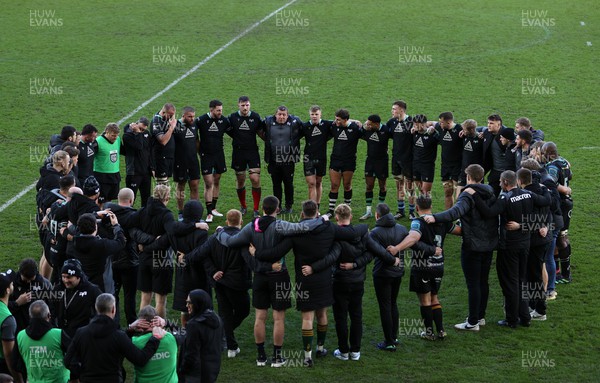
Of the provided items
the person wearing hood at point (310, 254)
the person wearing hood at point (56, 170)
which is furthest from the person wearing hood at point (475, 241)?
the person wearing hood at point (56, 170)

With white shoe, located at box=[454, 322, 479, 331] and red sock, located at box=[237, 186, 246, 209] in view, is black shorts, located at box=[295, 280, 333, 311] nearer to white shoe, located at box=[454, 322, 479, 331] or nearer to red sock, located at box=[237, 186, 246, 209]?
white shoe, located at box=[454, 322, 479, 331]

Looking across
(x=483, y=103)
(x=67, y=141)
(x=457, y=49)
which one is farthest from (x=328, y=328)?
(x=457, y=49)

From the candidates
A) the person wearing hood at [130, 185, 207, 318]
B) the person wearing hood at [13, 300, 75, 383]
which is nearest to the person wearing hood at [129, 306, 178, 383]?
the person wearing hood at [13, 300, 75, 383]

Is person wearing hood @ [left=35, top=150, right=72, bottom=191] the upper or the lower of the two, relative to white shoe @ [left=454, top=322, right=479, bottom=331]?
upper

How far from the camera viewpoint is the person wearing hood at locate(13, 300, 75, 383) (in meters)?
9.48

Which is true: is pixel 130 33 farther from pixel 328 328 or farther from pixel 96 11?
pixel 328 328

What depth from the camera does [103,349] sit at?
361 inches

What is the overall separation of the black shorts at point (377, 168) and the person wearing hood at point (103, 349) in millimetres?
8659

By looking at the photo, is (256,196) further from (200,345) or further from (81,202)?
(200,345)

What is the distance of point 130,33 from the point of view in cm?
3116

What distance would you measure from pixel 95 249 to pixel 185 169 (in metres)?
5.74

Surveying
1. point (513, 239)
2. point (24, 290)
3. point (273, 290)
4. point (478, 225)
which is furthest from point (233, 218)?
point (513, 239)

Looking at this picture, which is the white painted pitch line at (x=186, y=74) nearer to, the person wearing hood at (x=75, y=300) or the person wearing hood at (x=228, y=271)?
the person wearing hood at (x=228, y=271)

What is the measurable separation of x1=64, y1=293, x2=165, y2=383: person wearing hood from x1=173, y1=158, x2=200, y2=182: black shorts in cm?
810
